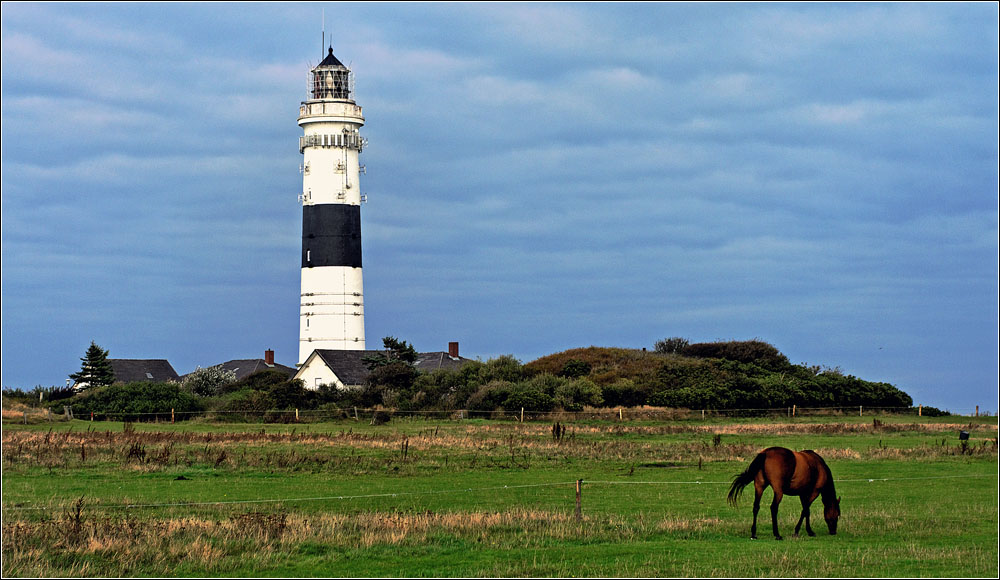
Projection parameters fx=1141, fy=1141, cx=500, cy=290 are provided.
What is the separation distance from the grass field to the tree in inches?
1226

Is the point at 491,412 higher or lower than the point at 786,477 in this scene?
higher

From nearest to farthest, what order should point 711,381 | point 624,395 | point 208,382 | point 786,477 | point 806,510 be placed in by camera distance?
1. point 786,477
2. point 806,510
3. point 624,395
4. point 711,381
5. point 208,382

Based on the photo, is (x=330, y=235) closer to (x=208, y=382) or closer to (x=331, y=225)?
(x=331, y=225)

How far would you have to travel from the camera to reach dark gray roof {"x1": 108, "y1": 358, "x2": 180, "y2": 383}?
83.1 m

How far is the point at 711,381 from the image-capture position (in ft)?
200

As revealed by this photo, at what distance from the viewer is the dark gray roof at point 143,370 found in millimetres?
83125

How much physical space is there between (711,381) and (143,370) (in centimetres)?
4526

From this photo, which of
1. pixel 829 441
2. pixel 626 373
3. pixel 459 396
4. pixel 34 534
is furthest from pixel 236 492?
pixel 626 373

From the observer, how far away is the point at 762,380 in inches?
2446

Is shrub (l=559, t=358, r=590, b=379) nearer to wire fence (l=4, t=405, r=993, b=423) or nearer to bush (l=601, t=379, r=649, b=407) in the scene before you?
bush (l=601, t=379, r=649, b=407)

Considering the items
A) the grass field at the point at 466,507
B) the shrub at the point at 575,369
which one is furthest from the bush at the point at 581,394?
the grass field at the point at 466,507

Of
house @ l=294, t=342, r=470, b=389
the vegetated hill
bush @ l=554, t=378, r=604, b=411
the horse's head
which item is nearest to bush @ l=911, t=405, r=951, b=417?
the vegetated hill

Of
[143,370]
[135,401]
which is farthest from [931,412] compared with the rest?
[143,370]

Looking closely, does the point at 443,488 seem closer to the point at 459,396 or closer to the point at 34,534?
the point at 34,534
